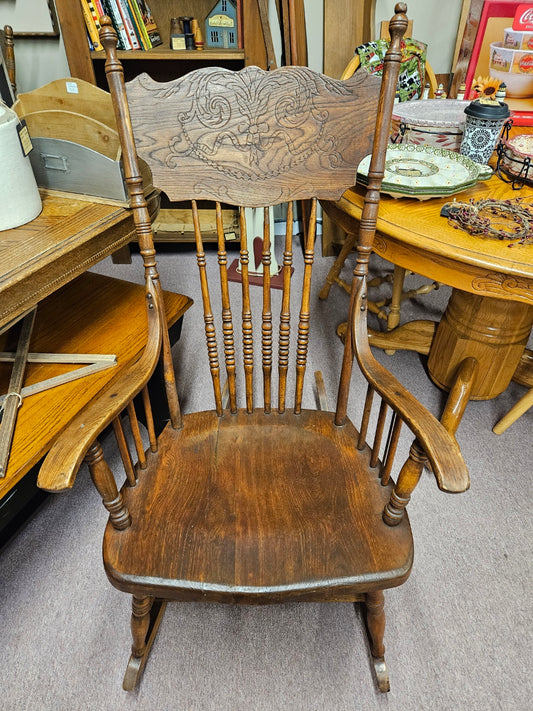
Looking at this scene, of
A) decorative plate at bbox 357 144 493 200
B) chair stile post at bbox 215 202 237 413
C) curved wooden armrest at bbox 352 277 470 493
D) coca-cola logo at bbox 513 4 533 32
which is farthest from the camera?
coca-cola logo at bbox 513 4 533 32

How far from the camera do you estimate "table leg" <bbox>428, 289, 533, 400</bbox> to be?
5.06 ft

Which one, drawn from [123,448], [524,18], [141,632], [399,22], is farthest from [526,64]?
[141,632]

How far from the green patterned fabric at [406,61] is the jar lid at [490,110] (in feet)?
2.41

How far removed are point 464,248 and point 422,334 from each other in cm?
88

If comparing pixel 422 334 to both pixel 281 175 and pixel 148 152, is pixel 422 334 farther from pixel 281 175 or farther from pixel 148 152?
pixel 148 152

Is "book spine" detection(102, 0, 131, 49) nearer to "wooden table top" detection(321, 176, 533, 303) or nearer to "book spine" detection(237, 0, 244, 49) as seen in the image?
"book spine" detection(237, 0, 244, 49)

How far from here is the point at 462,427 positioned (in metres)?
1.74

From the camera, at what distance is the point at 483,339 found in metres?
1.61

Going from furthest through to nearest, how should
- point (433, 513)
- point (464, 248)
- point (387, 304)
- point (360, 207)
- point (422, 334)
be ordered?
point (387, 304), point (422, 334), point (433, 513), point (360, 207), point (464, 248)

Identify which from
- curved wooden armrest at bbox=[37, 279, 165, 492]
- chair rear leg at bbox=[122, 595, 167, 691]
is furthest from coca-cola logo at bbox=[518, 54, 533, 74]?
chair rear leg at bbox=[122, 595, 167, 691]

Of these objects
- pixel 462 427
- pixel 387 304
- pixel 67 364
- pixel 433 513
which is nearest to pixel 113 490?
pixel 67 364

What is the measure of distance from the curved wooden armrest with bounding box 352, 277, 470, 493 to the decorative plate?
412mm

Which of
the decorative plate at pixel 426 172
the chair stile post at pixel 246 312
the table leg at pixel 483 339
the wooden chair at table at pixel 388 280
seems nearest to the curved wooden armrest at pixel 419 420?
the chair stile post at pixel 246 312

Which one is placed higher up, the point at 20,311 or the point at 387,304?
the point at 20,311
